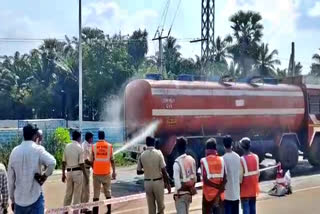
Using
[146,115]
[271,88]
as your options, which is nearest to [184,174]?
[146,115]

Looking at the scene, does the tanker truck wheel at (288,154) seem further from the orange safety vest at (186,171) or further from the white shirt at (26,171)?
the white shirt at (26,171)

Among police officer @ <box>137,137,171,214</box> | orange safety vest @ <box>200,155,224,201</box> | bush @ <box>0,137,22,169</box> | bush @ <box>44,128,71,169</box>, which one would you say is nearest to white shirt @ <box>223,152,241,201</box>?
orange safety vest @ <box>200,155,224,201</box>

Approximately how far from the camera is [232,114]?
17.1 m

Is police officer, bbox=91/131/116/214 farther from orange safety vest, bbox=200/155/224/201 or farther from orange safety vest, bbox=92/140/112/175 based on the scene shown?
orange safety vest, bbox=200/155/224/201

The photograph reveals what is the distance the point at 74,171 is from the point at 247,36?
45.7 meters

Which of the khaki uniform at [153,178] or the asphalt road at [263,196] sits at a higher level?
the khaki uniform at [153,178]

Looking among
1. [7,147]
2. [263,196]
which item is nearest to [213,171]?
[263,196]

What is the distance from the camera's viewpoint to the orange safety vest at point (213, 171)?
7703 millimetres

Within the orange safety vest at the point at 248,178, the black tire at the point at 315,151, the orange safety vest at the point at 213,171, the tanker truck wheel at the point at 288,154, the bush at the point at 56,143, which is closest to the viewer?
the orange safety vest at the point at 213,171

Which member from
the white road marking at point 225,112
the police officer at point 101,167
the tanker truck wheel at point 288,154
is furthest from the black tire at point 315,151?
the police officer at point 101,167

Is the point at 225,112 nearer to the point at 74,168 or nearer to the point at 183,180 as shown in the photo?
the point at 74,168

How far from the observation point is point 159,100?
15391 millimetres

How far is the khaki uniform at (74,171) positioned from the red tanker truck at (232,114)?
5507mm

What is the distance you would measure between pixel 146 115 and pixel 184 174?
7585 millimetres
